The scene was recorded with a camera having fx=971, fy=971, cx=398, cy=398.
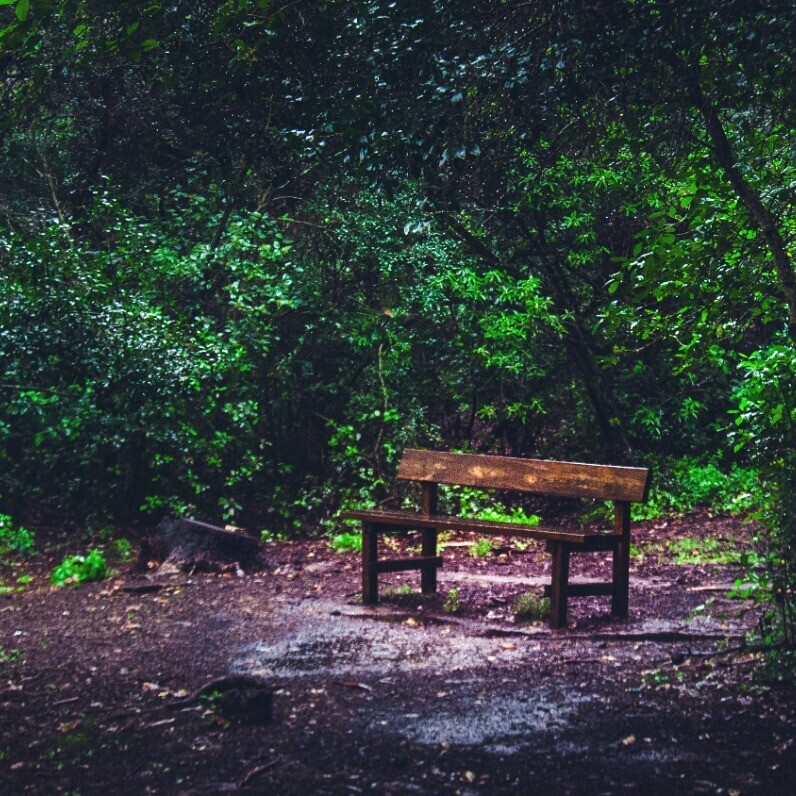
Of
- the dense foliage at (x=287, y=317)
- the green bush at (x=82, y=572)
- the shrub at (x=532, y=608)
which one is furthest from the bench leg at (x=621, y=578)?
the green bush at (x=82, y=572)

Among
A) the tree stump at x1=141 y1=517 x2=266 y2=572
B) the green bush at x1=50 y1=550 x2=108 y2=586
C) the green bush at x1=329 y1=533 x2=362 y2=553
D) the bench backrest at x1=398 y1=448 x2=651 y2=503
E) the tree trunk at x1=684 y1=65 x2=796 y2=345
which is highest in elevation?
the tree trunk at x1=684 y1=65 x2=796 y2=345

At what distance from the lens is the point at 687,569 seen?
8742 mm

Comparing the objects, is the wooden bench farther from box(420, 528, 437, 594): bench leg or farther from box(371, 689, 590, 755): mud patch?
box(371, 689, 590, 755): mud patch

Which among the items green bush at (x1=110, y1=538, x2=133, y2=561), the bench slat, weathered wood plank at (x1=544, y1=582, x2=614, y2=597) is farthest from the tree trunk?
green bush at (x1=110, y1=538, x2=133, y2=561)

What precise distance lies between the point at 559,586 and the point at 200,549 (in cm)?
376

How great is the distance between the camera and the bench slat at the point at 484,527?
666 cm

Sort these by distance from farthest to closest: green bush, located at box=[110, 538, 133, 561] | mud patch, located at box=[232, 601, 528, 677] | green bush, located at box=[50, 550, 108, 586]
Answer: green bush, located at box=[110, 538, 133, 561] < green bush, located at box=[50, 550, 108, 586] < mud patch, located at box=[232, 601, 528, 677]

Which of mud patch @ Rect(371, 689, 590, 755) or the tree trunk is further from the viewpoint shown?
the tree trunk

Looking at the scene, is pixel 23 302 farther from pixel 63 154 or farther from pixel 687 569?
pixel 687 569

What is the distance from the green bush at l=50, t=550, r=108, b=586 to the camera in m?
8.84

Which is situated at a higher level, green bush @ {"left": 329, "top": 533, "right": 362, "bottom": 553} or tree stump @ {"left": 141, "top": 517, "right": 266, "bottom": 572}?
tree stump @ {"left": 141, "top": 517, "right": 266, "bottom": 572}

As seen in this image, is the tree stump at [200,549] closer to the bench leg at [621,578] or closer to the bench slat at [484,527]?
the bench slat at [484,527]

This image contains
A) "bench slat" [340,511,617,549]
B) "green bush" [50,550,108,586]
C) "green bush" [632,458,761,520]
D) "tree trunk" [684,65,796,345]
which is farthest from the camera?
"green bush" [632,458,761,520]

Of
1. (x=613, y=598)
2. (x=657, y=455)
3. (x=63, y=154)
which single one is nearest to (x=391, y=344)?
(x=657, y=455)
